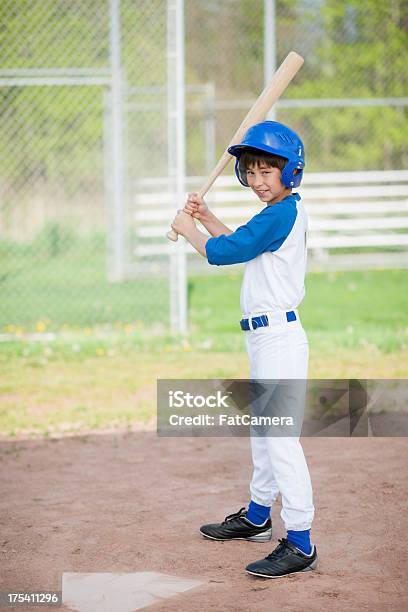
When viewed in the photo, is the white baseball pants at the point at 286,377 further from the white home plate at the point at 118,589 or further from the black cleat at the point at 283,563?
the white home plate at the point at 118,589

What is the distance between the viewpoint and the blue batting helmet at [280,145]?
3223 mm

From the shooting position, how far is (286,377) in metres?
3.29

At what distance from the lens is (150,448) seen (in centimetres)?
515

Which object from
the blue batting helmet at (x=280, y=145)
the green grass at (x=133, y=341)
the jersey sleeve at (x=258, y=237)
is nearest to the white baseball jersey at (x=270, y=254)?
the jersey sleeve at (x=258, y=237)

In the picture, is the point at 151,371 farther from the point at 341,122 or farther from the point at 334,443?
the point at 341,122

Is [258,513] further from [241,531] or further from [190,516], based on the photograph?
[190,516]

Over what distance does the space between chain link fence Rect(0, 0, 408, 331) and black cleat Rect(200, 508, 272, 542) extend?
4.88 m

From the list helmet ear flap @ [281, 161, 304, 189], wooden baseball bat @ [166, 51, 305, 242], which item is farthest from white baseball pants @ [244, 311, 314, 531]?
wooden baseball bat @ [166, 51, 305, 242]

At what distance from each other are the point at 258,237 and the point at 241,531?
3.96ft

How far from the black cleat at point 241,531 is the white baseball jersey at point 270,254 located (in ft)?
2.86

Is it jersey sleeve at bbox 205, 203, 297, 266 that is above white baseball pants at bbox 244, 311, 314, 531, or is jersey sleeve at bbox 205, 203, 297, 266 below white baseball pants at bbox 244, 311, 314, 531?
above

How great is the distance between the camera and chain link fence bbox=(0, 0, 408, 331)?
10258 millimetres

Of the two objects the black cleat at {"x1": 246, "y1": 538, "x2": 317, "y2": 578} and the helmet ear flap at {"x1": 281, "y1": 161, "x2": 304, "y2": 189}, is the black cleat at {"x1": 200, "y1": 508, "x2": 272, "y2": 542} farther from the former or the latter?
the helmet ear flap at {"x1": 281, "y1": 161, "x2": 304, "y2": 189}

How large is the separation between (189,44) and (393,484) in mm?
15985
